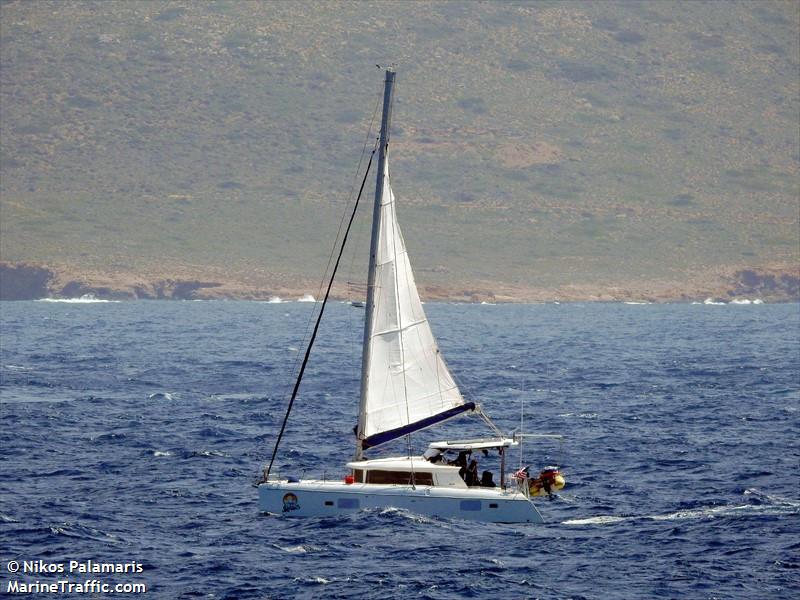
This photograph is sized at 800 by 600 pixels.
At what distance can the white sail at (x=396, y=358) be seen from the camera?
43.7 metres

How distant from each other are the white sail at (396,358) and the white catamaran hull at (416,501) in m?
1.73

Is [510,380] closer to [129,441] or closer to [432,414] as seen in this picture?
[129,441]

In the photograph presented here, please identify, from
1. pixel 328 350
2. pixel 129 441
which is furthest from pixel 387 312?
pixel 328 350

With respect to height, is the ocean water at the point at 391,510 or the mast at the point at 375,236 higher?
the mast at the point at 375,236

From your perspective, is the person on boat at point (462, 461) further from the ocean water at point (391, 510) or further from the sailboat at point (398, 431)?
the ocean water at point (391, 510)

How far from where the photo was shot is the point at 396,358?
145 feet

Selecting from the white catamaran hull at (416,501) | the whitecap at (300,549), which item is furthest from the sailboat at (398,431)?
the whitecap at (300,549)

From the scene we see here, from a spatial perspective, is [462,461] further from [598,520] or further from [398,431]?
[598,520]

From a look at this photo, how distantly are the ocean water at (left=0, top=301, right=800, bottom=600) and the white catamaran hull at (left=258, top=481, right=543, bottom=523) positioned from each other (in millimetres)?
402

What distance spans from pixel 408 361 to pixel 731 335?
108 metres

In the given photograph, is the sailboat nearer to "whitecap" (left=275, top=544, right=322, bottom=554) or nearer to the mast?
the mast

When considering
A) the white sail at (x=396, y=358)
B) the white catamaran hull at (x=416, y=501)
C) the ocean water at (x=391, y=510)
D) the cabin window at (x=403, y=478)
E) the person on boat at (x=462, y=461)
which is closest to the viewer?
the ocean water at (x=391, y=510)

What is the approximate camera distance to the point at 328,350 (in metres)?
121

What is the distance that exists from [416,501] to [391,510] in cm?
82
